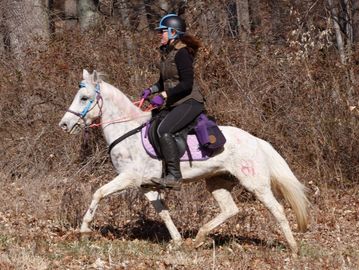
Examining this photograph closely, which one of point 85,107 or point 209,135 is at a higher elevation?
point 85,107

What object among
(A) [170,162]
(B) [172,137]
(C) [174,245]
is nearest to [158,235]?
(C) [174,245]

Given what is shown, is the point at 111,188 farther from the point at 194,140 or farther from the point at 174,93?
the point at 174,93

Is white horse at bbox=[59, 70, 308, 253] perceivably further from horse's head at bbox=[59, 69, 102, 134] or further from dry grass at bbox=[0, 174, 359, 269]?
dry grass at bbox=[0, 174, 359, 269]

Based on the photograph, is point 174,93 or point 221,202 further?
point 221,202

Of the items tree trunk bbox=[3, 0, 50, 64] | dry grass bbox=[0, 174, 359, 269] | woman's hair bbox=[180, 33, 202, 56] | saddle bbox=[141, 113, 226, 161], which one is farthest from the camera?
tree trunk bbox=[3, 0, 50, 64]

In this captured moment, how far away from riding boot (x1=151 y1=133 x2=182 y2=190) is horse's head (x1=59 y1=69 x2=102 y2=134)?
966mm

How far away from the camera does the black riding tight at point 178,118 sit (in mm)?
9133

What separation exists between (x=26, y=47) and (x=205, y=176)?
7743 mm

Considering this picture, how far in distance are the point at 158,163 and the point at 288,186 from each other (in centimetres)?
161

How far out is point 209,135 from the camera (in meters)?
9.09

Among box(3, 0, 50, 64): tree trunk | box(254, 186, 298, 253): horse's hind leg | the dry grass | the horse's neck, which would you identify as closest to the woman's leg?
the horse's neck

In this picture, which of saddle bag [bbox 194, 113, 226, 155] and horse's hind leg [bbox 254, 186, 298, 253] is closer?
saddle bag [bbox 194, 113, 226, 155]

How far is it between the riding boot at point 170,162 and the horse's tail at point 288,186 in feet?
3.80

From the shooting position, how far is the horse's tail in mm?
9453
